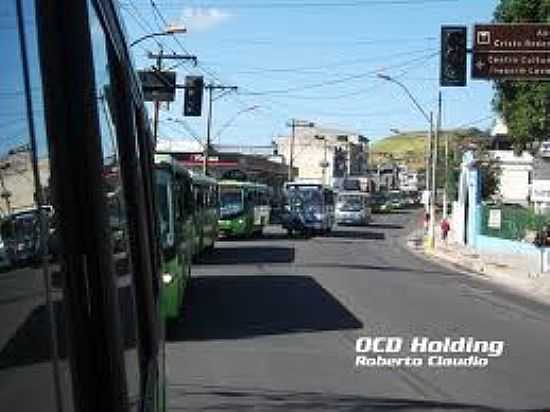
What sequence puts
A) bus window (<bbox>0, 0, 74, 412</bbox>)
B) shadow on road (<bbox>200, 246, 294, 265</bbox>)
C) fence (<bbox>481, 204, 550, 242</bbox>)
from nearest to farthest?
bus window (<bbox>0, 0, 74, 412</bbox>)
shadow on road (<bbox>200, 246, 294, 265</bbox>)
fence (<bbox>481, 204, 550, 242</bbox>)

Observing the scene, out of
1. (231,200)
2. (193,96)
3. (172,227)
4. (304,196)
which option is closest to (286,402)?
(172,227)

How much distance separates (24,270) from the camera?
1822 millimetres

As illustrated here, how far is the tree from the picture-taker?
48.5 m

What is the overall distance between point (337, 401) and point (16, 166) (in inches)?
395

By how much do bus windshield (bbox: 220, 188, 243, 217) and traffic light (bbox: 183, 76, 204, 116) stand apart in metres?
8.82

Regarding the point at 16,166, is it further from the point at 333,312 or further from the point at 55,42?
the point at 333,312

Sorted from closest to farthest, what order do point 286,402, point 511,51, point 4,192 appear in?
point 4,192 → point 286,402 → point 511,51

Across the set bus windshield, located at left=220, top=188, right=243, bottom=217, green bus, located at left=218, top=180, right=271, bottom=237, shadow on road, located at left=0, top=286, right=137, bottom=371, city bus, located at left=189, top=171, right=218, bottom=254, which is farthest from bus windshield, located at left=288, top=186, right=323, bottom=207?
shadow on road, located at left=0, top=286, right=137, bottom=371

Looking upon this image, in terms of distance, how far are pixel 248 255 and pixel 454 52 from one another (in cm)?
1171

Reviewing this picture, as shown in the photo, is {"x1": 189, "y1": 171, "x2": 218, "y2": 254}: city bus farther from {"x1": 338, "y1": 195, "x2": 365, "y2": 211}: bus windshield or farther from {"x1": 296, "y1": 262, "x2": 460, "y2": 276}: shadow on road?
{"x1": 338, "y1": 195, "x2": 365, "y2": 211}: bus windshield

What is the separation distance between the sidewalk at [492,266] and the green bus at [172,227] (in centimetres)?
1067

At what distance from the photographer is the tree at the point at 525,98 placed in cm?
4853

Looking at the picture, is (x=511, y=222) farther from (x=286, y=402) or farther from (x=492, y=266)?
(x=286, y=402)

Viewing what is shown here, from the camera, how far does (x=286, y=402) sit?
11422 millimetres
